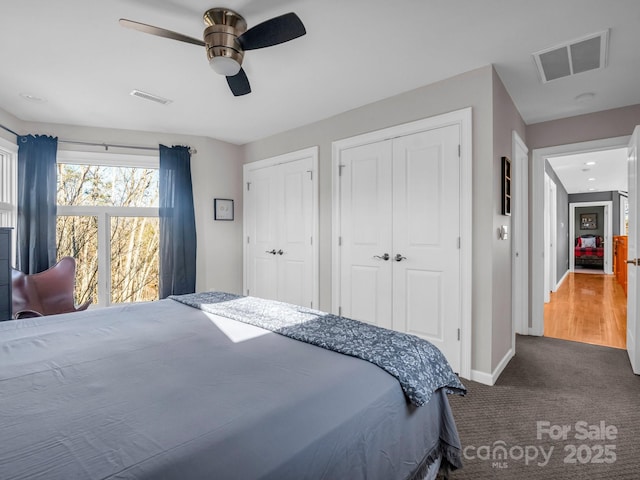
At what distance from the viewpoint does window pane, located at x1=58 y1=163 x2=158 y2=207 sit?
3.80m

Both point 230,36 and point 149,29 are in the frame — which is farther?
point 230,36

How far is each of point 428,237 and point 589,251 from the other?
1039 cm

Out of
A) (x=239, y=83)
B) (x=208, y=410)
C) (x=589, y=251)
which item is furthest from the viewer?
(x=589, y=251)

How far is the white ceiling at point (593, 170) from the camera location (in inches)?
208

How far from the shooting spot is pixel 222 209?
4.51m

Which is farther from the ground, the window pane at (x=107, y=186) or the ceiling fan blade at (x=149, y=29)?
the ceiling fan blade at (x=149, y=29)

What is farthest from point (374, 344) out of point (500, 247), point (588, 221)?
point (588, 221)

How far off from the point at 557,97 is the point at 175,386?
12.3 feet

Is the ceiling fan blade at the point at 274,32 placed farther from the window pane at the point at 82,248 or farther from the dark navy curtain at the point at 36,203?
the window pane at the point at 82,248

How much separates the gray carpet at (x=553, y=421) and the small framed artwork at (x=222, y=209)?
11.1 ft

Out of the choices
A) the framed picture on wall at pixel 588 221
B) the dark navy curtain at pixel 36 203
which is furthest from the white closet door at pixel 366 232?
the framed picture on wall at pixel 588 221

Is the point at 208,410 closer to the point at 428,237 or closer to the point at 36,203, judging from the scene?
the point at 428,237

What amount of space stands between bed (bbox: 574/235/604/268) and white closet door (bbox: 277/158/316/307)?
10338 millimetres

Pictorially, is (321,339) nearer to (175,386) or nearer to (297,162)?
(175,386)
